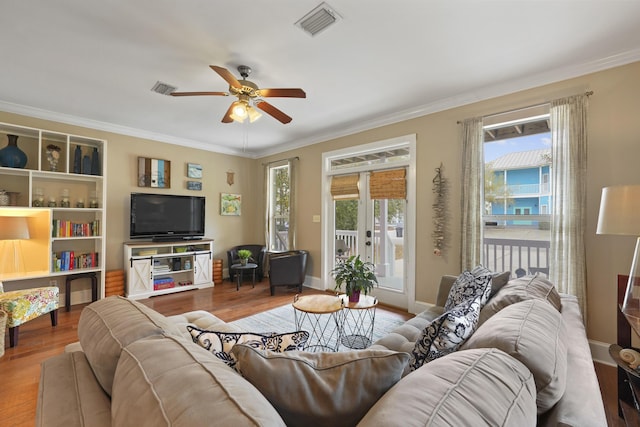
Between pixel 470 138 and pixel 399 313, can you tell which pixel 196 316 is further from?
pixel 470 138

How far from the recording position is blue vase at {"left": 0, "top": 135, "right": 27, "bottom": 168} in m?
3.47

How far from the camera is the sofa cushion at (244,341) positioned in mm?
1068

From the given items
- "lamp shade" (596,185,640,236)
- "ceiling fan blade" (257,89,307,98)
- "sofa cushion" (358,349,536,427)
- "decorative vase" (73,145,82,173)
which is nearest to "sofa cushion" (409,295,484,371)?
"sofa cushion" (358,349,536,427)

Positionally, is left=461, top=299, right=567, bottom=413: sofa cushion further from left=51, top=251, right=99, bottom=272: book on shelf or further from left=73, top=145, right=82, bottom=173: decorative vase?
left=73, top=145, right=82, bottom=173: decorative vase

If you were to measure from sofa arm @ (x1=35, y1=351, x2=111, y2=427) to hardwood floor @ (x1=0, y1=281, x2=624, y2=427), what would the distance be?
1323mm

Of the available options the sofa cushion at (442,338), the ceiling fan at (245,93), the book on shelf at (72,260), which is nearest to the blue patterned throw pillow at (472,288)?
the sofa cushion at (442,338)

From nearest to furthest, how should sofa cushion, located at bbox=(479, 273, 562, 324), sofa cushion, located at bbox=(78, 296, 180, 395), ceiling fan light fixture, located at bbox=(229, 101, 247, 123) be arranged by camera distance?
sofa cushion, located at bbox=(78, 296, 180, 395), sofa cushion, located at bbox=(479, 273, 562, 324), ceiling fan light fixture, located at bbox=(229, 101, 247, 123)

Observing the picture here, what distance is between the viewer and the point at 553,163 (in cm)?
272

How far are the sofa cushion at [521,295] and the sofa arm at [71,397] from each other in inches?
69.1

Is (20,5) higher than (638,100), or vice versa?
(20,5)

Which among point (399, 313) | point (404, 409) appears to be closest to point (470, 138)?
point (399, 313)

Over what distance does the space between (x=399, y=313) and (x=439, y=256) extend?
0.95 m

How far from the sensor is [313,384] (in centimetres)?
80

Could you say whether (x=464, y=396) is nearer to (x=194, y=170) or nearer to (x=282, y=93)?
(x=282, y=93)
